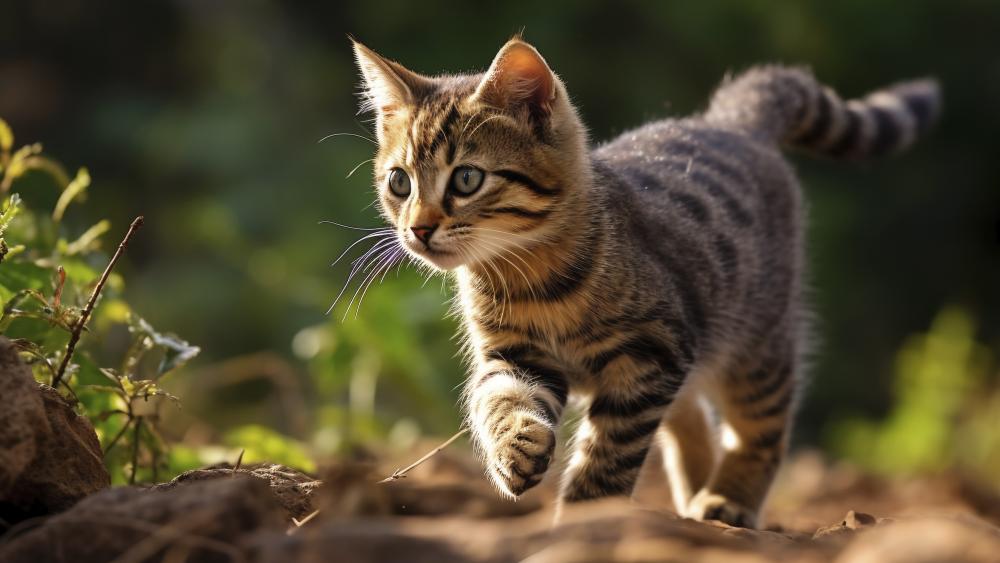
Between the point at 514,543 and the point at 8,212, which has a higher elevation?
the point at 8,212

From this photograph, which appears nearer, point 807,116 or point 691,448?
point 691,448

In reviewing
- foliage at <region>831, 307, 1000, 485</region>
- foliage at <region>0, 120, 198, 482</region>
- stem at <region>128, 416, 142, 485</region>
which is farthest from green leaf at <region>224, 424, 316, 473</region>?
foliage at <region>831, 307, 1000, 485</region>

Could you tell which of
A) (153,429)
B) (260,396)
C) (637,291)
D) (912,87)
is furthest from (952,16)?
(153,429)

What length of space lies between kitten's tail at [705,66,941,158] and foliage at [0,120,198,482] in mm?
2239

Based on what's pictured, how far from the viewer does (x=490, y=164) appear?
2.87 meters

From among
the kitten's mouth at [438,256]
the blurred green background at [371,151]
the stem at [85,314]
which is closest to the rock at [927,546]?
the stem at [85,314]

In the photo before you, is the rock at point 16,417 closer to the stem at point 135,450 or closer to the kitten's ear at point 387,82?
the stem at point 135,450

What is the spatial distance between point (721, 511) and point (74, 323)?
6.72ft

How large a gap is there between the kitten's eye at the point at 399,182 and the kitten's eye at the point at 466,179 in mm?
203

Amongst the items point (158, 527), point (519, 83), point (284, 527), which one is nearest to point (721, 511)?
point (519, 83)

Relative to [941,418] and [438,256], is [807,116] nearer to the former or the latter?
[438,256]

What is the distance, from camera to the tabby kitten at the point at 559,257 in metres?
2.79

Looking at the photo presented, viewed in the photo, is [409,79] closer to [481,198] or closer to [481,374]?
[481,198]

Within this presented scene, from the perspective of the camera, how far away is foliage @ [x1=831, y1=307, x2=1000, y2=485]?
19.4 feet
